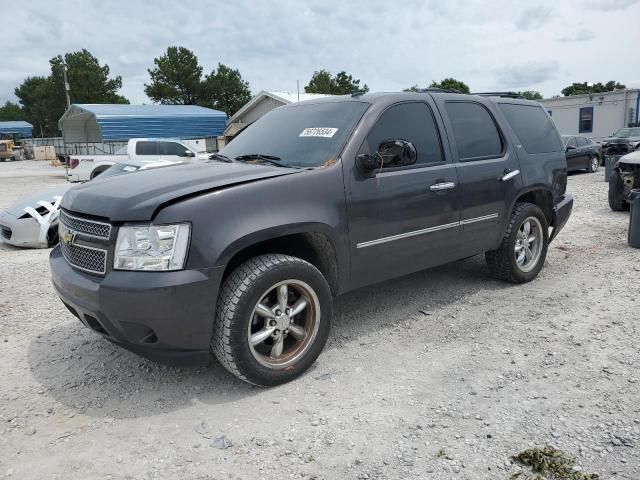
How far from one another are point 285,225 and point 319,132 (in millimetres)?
1037

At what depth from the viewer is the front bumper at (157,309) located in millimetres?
2844

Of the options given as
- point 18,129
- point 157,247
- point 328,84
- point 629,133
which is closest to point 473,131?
point 157,247

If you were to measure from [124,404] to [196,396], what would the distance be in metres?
0.43

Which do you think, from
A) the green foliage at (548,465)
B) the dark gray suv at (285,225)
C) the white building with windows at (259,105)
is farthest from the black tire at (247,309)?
the white building with windows at (259,105)

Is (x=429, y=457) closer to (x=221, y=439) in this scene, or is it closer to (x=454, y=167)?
(x=221, y=439)

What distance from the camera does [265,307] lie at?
325 cm

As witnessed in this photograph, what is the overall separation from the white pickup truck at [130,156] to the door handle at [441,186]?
1308 centimetres

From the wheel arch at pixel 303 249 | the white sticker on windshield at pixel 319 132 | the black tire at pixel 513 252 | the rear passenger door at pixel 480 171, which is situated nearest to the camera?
the wheel arch at pixel 303 249

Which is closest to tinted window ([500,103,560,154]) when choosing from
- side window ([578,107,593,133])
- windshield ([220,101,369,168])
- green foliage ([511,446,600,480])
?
windshield ([220,101,369,168])

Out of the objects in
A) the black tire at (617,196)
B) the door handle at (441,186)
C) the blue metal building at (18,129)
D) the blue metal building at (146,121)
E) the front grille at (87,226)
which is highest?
the blue metal building at (18,129)

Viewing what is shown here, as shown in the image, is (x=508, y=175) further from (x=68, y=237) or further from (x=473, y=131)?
(x=68, y=237)

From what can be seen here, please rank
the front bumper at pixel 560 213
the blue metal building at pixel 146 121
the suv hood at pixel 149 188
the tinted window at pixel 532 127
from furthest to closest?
the blue metal building at pixel 146 121
the front bumper at pixel 560 213
the tinted window at pixel 532 127
the suv hood at pixel 149 188

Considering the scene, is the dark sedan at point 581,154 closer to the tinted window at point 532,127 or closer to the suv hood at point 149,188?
the tinted window at point 532,127

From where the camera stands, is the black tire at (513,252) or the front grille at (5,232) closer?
the black tire at (513,252)
